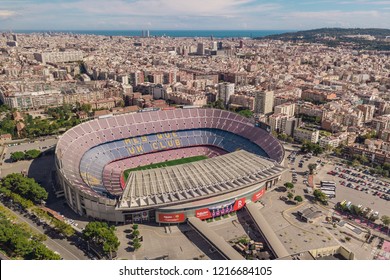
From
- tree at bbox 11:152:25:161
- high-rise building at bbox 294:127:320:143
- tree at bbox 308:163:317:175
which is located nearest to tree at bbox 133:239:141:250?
tree at bbox 308:163:317:175

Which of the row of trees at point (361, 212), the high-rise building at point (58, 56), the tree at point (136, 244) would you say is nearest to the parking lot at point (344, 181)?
the row of trees at point (361, 212)

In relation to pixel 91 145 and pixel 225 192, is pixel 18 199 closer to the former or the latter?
pixel 91 145

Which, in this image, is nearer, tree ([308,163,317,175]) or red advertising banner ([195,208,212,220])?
red advertising banner ([195,208,212,220])

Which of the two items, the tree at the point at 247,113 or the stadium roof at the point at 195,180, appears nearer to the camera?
the stadium roof at the point at 195,180

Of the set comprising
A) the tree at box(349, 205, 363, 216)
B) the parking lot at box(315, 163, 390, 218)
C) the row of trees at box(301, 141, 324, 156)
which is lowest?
the parking lot at box(315, 163, 390, 218)

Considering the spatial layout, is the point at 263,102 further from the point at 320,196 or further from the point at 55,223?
the point at 55,223

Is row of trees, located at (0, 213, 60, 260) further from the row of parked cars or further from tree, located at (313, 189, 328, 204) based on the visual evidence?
the row of parked cars

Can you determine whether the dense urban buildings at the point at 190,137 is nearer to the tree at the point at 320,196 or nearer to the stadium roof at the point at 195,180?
the stadium roof at the point at 195,180
